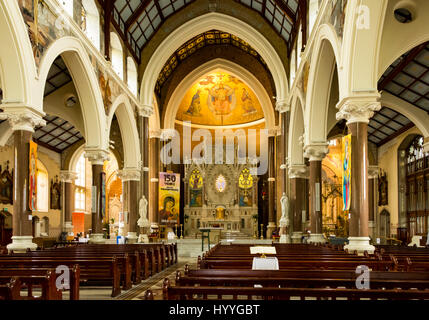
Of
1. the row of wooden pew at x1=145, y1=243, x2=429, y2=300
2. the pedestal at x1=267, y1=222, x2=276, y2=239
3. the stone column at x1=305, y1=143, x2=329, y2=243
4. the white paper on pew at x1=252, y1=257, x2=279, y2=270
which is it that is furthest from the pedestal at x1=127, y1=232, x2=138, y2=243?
the white paper on pew at x1=252, y1=257, x2=279, y2=270

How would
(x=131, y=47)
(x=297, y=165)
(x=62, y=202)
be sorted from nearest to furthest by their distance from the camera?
(x=297, y=165) → (x=131, y=47) → (x=62, y=202)

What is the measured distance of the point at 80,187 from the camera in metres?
31.9

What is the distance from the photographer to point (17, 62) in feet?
37.9

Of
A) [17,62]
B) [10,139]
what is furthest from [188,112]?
[17,62]

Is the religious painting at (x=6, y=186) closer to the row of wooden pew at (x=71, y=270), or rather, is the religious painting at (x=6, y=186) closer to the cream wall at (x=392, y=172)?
the row of wooden pew at (x=71, y=270)

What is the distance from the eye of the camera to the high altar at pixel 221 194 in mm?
33750

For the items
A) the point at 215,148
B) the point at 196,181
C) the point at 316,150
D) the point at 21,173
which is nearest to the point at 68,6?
the point at 21,173

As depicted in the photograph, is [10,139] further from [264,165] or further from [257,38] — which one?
[264,165]

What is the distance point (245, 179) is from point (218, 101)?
25.1 ft

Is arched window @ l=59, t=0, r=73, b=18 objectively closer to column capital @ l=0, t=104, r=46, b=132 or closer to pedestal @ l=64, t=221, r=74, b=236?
column capital @ l=0, t=104, r=46, b=132

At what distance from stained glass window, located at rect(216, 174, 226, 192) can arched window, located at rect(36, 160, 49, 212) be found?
44.4 feet

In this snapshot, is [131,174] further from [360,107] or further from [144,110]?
[360,107]

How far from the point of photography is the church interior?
8008 mm
